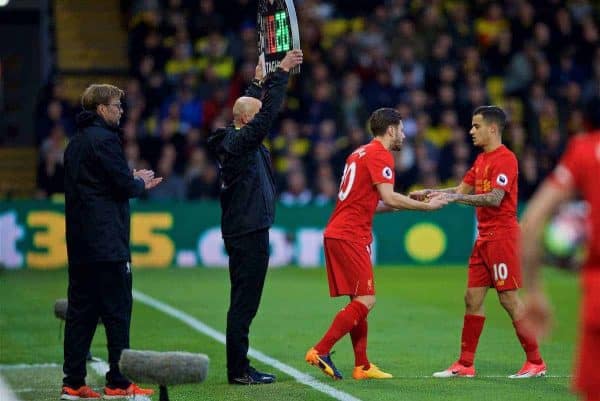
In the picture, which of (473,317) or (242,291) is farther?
(473,317)

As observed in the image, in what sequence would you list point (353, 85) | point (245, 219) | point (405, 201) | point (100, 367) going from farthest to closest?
1. point (353, 85)
2. point (100, 367)
3. point (245, 219)
4. point (405, 201)

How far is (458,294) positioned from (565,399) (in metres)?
8.33

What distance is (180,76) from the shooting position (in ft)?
77.2

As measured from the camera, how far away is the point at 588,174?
5.21m

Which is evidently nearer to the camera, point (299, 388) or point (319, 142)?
point (299, 388)

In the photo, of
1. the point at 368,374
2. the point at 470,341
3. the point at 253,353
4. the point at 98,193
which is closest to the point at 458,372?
the point at 470,341

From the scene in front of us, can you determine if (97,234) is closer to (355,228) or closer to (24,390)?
(24,390)

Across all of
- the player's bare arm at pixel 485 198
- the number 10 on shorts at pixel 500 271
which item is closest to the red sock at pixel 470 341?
the number 10 on shorts at pixel 500 271

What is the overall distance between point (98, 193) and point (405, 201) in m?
2.18

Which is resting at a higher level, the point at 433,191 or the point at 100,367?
the point at 433,191

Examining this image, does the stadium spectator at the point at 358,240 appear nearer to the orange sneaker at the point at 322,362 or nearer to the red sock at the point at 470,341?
the orange sneaker at the point at 322,362

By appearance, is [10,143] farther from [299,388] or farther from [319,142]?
[299,388]

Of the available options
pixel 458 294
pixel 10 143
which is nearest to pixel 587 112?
pixel 458 294

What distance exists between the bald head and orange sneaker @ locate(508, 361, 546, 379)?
2.81 meters
